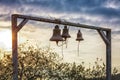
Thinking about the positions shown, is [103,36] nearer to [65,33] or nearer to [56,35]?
[65,33]

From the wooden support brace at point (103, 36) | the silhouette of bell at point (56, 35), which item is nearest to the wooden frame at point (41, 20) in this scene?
the wooden support brace at point (103, 36)

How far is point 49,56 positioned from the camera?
42.0m

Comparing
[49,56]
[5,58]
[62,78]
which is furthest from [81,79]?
[5,58]

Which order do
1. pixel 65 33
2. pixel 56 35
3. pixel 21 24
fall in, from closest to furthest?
pixel 56 35, pixel 21 24, pixel 65 33

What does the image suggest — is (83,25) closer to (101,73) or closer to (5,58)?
(5,58)

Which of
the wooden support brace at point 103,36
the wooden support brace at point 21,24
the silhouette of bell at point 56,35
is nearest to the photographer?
the silhouette of bell at point 56,35

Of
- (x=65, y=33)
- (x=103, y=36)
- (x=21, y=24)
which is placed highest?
(x=21, y=24)

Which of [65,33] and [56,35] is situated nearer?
[56,35]

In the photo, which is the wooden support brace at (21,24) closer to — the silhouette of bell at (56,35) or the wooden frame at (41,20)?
the wooden frame at (41,20)

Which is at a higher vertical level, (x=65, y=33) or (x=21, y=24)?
(x=21, y=24)

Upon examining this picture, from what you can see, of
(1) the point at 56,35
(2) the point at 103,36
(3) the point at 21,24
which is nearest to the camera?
(1) the point at 56,35

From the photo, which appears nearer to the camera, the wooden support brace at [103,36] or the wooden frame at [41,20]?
the wooden frame at [41,20]

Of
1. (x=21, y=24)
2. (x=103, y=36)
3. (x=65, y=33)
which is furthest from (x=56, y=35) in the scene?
(x=103, y=36)

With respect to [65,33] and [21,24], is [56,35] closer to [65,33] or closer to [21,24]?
[65,33]
